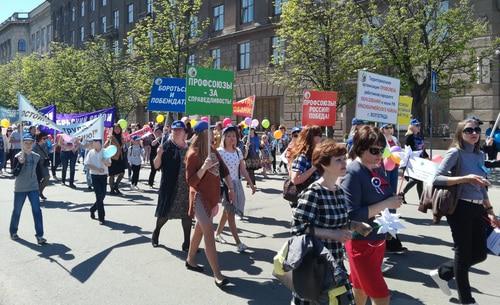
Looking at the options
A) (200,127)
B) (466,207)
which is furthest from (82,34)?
(466,207)

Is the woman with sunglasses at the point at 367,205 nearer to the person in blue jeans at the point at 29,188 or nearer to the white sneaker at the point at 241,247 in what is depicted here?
the white sneaker at the point at 241,247

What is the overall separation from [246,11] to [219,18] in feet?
9.95

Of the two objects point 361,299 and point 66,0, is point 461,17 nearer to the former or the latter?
point 361,299

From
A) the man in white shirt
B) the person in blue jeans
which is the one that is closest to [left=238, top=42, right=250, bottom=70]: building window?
the man in white shirt

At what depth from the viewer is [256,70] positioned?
106 feet

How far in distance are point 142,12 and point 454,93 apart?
31.9 metres

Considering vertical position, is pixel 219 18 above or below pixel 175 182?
above

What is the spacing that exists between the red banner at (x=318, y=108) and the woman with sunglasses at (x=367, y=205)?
8502 millimetres

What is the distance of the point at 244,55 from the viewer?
1328 inches

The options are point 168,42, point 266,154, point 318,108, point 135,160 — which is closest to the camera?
point 318,108

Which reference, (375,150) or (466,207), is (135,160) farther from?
(375,150)

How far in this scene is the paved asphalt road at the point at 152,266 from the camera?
17.0 ft

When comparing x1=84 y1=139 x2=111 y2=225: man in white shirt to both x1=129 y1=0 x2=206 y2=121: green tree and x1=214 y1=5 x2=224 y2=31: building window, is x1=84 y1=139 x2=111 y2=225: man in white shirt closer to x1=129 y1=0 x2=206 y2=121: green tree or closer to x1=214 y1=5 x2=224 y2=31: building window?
x1=129 y1=0 x2=206 y2=121: green tree

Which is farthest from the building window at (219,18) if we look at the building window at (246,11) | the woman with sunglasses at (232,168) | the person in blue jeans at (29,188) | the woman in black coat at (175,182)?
the woman in black coat at (175,182)
